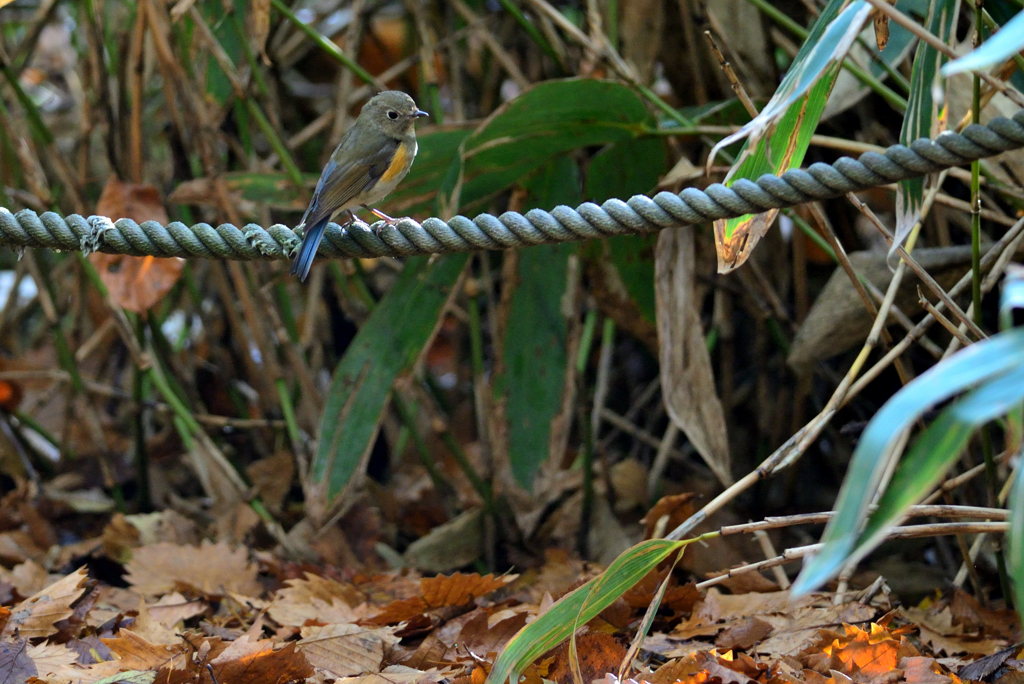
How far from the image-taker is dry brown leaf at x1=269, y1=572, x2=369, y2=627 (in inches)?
96.9

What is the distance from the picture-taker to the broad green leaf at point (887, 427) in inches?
38.0

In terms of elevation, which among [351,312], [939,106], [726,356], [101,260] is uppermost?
[939,106]

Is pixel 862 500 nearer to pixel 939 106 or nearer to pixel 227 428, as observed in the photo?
pixel 939 106

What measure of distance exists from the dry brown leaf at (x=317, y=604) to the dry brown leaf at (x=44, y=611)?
504mm

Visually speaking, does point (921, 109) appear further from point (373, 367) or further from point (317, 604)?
point (317, 604)

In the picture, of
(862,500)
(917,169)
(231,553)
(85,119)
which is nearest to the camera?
(862,500)

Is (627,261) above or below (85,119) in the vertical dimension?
below

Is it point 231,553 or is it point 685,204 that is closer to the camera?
point 685,204

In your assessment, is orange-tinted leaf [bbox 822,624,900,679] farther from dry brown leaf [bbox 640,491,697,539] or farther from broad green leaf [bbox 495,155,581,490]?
broad green leaf [bbox 495,155,581,490]

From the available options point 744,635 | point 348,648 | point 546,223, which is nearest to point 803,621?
point 744,635

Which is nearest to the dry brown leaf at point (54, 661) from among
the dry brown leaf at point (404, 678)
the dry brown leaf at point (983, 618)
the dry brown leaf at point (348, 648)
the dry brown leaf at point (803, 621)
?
the dry brown leaf at point (348, 648)

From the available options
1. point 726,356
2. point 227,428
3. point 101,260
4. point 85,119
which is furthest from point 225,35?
point 726,356

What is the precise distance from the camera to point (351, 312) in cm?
363

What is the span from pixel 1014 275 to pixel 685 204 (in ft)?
2.57
